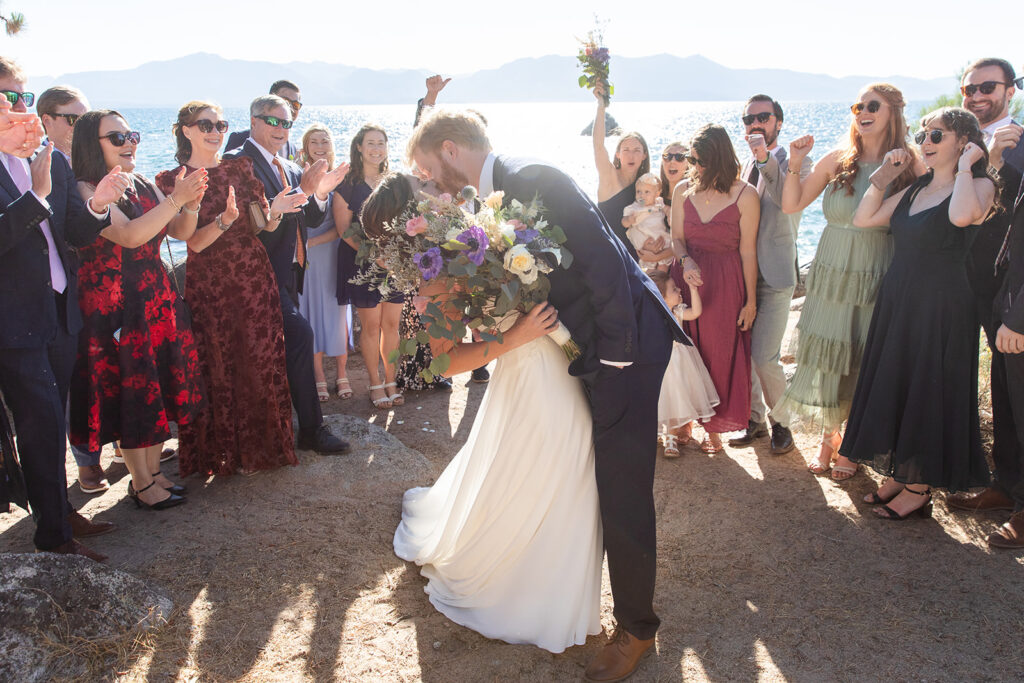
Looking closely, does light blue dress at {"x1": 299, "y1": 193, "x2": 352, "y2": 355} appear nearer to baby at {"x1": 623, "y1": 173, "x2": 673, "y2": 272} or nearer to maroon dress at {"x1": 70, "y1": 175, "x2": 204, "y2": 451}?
maroon dress at {"x1": 70, "y1": 175, "x2": 204, "y2": 451}

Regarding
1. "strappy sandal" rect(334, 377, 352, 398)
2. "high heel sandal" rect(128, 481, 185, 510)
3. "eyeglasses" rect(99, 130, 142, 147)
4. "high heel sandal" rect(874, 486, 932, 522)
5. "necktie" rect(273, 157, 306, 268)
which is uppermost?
"eyeglasses" rect(99, 130, 142, 147)

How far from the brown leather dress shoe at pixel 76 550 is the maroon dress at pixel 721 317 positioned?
13.3 ft

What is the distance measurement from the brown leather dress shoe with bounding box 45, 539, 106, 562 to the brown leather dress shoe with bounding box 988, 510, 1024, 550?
4.95 metres

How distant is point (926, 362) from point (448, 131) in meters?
3.16

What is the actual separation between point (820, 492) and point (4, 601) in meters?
4.59

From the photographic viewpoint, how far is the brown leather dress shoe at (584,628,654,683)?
3145 mm

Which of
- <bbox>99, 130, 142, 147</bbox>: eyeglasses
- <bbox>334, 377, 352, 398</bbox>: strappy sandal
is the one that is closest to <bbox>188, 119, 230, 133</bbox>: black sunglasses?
<bbox>99, 130, 142, 147</bbox>: eyeglasses

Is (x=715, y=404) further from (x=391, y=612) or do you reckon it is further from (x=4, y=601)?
(x=4, y=601)

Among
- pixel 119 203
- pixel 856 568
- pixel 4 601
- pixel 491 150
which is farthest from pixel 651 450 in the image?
pixel 119 203

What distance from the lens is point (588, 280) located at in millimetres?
2945

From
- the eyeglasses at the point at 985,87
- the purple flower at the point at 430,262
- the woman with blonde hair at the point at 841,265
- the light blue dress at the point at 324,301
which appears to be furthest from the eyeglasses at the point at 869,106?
the light blue dress at the point at 324,301

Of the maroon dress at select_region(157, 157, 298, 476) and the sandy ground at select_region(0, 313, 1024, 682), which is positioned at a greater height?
the maroon dress at select_region(157, 157, 298, 476)

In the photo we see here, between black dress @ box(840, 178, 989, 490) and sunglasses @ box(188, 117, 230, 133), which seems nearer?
black dress @ box(840, 178, 989, 490)

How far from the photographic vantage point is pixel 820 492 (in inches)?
193
